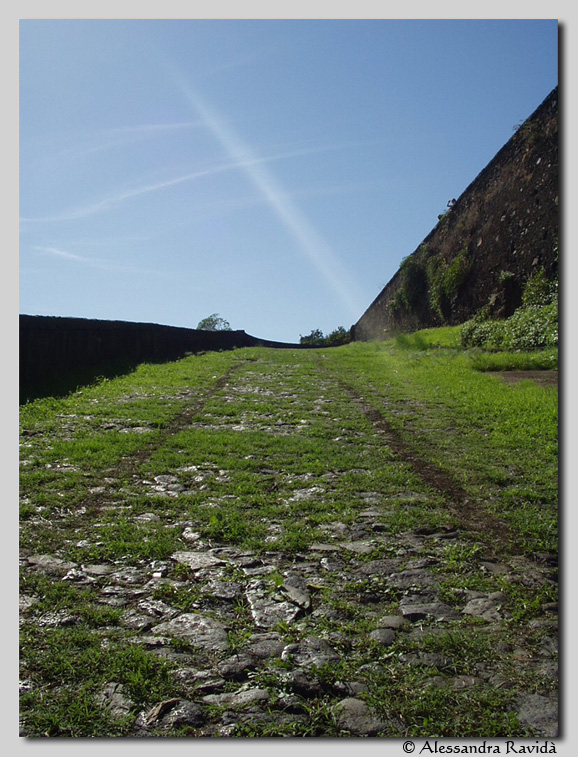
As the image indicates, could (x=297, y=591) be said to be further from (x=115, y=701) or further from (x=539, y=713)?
(x=539, y=713)

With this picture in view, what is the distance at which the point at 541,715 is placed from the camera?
6.52ft

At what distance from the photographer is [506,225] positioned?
14539mm

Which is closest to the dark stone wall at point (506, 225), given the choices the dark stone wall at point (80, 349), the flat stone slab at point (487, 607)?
the dark stone wall at point (80, 349)

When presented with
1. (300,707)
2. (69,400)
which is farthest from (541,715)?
(69,400)

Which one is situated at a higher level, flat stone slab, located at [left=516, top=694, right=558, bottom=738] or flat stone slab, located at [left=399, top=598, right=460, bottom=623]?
flat stone slab, located at [left=399, top=598, right=460, bottom=623]

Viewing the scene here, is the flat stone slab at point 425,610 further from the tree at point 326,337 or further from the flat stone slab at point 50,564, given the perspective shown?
the tree at point 326,337

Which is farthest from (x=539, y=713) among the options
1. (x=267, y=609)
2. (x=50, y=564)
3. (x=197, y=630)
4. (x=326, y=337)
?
(x=326, y=337)

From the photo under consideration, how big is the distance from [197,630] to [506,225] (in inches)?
558

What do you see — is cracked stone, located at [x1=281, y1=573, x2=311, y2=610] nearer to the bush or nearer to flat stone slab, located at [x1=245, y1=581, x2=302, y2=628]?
flat stone slab, located at [x1=245, y1=581, x2=302, y2=628]

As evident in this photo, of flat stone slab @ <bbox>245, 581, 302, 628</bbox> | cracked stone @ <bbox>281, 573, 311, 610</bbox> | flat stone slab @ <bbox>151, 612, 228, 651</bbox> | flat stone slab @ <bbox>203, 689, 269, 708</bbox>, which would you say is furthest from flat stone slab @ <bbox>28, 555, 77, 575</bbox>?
flat stone slab @ <bbox>203, 689, 269, 708</bbox>

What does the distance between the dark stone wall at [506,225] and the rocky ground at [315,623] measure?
9.59 metres

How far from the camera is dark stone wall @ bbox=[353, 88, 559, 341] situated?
12.5 meters

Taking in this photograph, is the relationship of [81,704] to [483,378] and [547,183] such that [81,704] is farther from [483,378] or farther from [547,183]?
[547,183]

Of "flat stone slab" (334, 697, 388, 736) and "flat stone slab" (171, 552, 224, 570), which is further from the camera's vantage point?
"flat stone slab" (171, 552, 224, 570)
